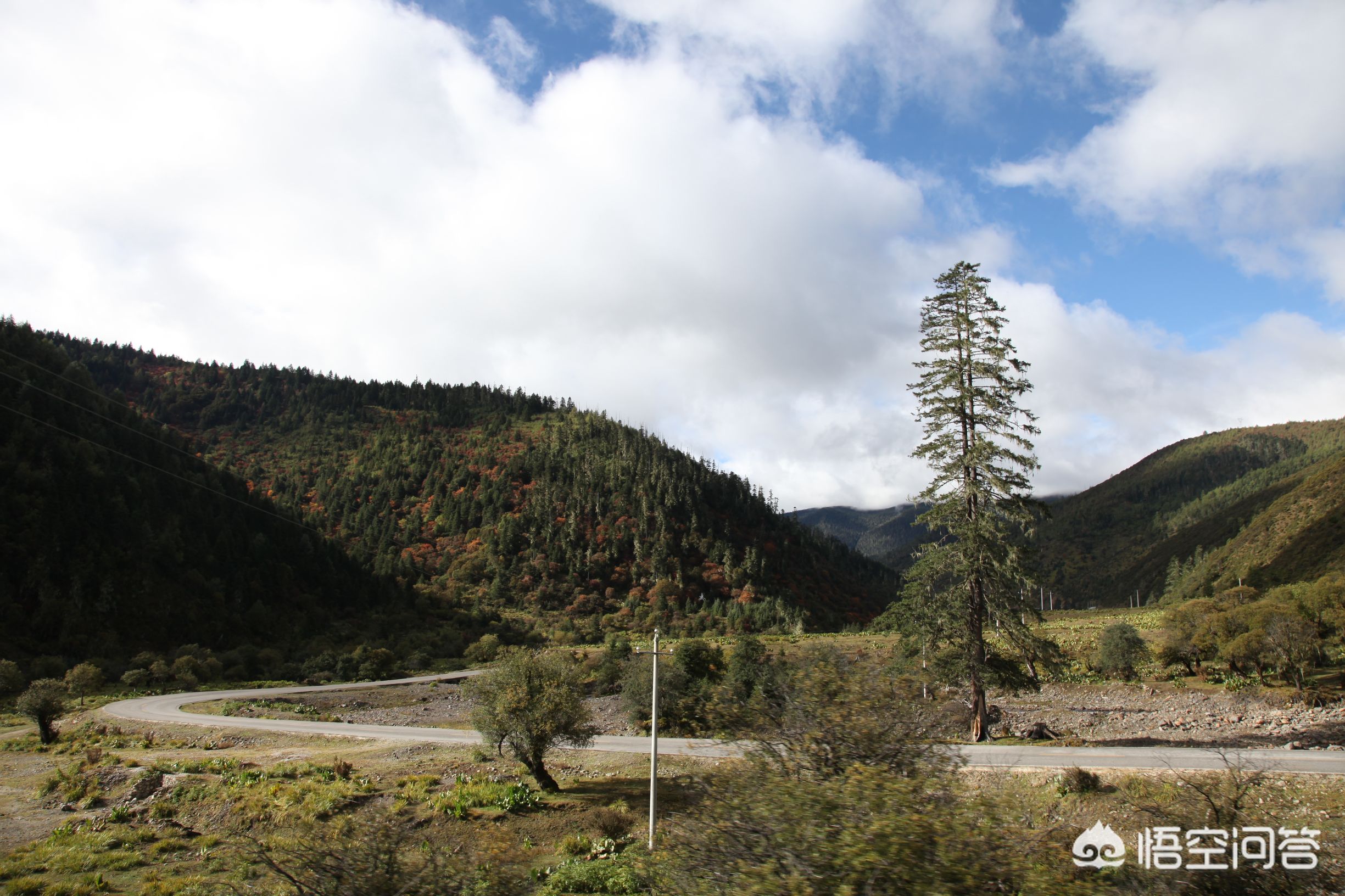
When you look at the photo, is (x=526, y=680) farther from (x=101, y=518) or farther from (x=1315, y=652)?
(x=101, y=518)

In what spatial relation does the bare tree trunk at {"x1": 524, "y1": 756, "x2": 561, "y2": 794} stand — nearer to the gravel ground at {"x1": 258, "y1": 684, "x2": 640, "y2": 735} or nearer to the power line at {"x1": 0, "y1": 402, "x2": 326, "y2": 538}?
the gravel ground at {"x1": 258, "y1": 684, "x2": 640, "y2": 735}

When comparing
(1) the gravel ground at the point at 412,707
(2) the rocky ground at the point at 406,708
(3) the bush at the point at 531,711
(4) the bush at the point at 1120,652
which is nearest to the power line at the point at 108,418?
(2) the rocky ground at the point at 406,708

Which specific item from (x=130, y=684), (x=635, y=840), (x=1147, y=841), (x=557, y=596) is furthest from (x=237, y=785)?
(x=557, y=596)

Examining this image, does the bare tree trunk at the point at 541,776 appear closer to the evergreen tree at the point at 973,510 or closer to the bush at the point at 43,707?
the evergreen tree at the point at 973,510

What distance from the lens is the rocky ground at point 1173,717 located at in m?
26.6

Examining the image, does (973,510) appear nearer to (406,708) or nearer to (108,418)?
(406,708)

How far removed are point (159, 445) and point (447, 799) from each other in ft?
362

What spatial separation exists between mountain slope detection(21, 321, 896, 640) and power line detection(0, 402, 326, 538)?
588 inches

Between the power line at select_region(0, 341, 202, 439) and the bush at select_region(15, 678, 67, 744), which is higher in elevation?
the power line at select_region(0, 341, 202, 439)

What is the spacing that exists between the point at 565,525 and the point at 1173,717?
389 feet

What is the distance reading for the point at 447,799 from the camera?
26.1 m

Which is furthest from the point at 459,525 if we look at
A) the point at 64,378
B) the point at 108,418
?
the point at 64,378

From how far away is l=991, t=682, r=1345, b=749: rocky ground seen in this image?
26594 mm

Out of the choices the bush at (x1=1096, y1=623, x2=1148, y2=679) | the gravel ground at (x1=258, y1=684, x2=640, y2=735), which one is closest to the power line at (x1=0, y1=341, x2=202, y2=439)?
the gravel ground at (x1=258, y1=684, x2=640, y2=735)
